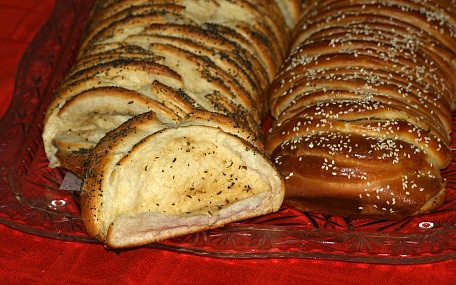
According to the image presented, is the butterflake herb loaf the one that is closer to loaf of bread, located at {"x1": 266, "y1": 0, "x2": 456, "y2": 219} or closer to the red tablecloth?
Result: loaf of bread, located at {"x1": 266, "y1": 0, "x2": 456, "y2": 219}

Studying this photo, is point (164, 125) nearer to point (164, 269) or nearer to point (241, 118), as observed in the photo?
point (241, 118)

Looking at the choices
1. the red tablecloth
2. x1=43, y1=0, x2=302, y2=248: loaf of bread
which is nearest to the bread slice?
x1=43, y1=0, x2=302, y2=248: loaf of bread

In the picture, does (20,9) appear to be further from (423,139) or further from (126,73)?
(423,139)

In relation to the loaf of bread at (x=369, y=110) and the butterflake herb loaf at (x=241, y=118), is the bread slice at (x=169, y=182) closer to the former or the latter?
the butterflake herb loaf at (x=241, y=118)

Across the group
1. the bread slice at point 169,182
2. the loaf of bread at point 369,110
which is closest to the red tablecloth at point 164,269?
the bread slice at point 169,182

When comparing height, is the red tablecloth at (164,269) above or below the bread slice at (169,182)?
below

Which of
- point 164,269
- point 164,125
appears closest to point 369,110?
point 164,125
